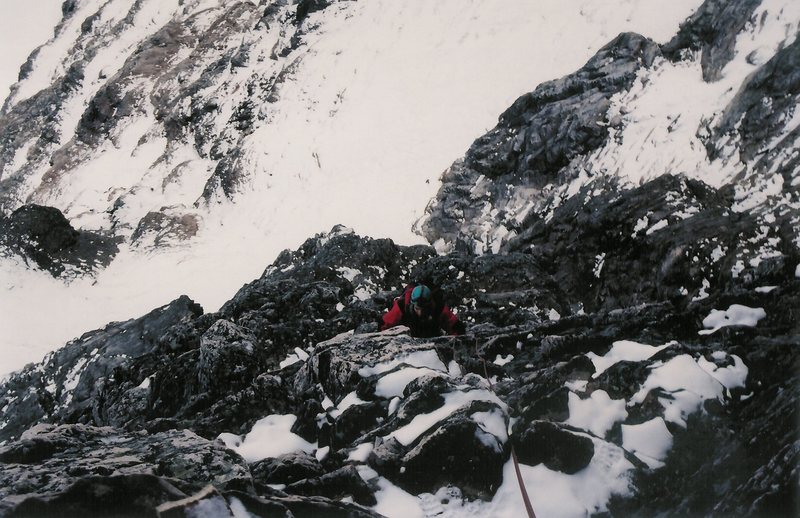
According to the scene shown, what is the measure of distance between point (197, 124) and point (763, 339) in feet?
97.3

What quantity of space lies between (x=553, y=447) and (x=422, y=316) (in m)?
3.15

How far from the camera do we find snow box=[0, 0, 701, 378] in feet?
58.7

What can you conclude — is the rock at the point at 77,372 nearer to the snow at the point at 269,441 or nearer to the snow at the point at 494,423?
the snow at the point at 269,441

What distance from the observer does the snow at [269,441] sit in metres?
5.02

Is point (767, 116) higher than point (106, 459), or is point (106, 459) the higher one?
point (767, 116)

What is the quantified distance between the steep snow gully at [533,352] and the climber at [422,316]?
2.01 feet

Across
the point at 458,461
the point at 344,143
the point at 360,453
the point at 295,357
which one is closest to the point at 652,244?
the point at 458,461

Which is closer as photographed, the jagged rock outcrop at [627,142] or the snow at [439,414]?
the snow at [439,414]

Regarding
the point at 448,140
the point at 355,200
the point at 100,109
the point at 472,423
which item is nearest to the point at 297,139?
the point at 355,200

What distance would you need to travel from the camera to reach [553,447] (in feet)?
14.0

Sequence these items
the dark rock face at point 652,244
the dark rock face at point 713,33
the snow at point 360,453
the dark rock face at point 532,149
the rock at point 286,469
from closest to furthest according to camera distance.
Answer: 1. the rock at point 286,469
2. the snow at point 360,453
3. the dark rock face at point 652,244
4. the dark rock face at point 713,33
5. the dark rock face at point 532,149

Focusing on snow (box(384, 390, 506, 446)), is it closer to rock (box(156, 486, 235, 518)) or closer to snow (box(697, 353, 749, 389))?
rock (box(156, 486, 235, 518))

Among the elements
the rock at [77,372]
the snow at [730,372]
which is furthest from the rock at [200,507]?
the rock at [77,372]

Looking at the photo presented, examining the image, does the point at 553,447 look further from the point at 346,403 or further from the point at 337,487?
the point at 346,403
